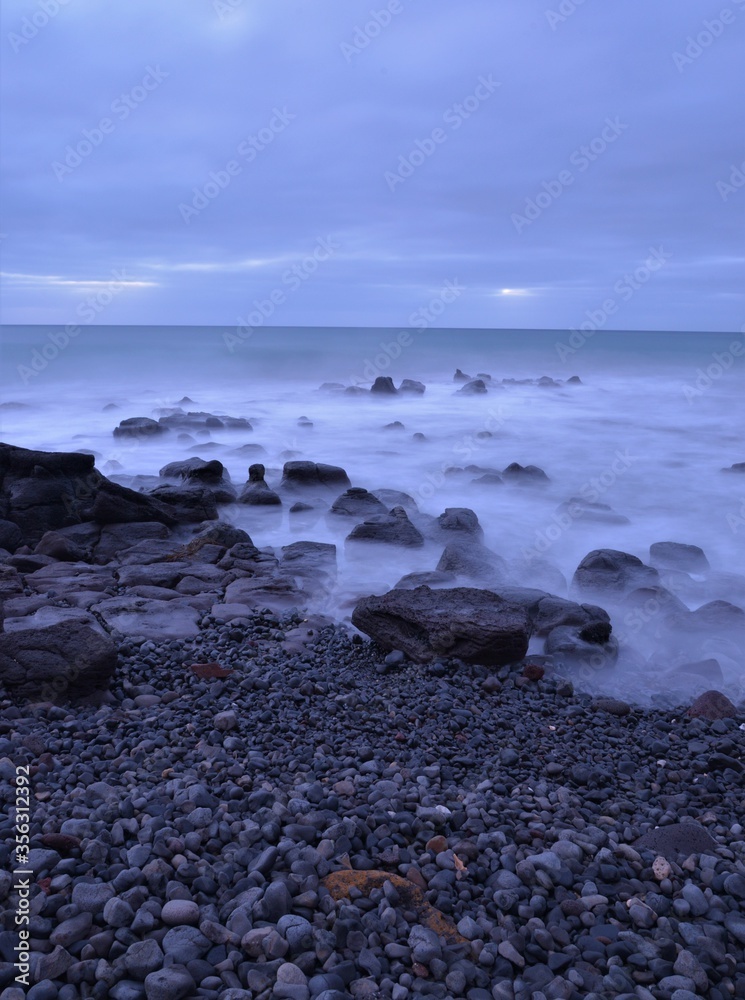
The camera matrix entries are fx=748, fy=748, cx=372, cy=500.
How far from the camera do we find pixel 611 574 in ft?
26.6

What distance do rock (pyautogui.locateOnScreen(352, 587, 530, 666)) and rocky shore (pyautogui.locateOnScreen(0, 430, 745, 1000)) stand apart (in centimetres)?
2

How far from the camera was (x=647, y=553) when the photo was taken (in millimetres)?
9531

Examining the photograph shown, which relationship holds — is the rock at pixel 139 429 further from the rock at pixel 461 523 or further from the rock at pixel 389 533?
the rock at pixel 461 523

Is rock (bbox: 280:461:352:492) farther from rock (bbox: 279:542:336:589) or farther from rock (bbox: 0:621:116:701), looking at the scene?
rock (bbox: 0:621:116:701)

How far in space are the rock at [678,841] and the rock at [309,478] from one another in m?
9.00

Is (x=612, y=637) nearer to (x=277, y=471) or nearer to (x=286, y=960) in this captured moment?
(x=286, y=960)

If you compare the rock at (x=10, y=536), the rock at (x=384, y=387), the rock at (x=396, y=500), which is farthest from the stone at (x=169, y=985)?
the rock at (x=384, y=387)

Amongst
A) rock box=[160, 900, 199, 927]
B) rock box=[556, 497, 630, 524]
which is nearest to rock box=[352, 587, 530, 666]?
rock box=[160, 900, 199, 927]

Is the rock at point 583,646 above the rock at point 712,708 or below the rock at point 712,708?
above

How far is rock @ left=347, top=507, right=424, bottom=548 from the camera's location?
9309 mm

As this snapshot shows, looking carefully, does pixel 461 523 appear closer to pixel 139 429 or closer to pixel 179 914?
pixel 179 914

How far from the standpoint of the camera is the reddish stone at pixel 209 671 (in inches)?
205

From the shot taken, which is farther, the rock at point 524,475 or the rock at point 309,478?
the rock at point 524,475

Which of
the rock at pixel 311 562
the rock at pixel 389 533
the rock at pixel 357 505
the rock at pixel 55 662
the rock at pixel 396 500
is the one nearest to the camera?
the rock at pixel 55 662
